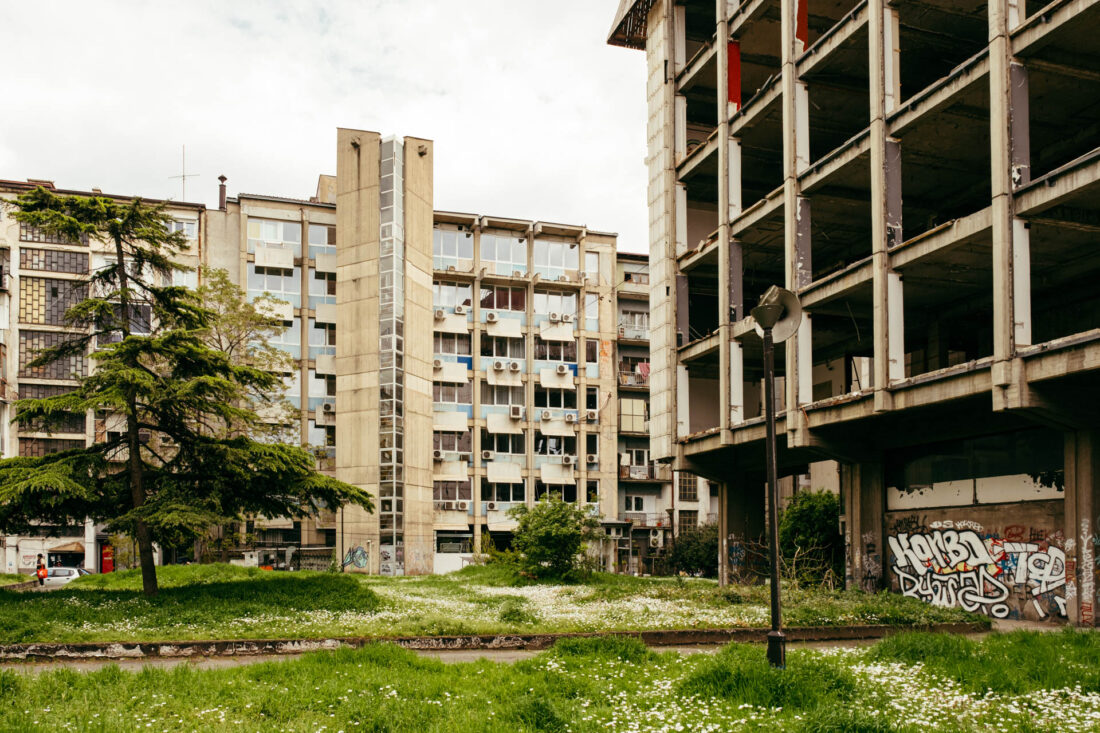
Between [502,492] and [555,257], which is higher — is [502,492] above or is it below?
below

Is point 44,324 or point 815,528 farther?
point 44,324

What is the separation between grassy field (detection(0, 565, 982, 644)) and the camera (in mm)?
17062

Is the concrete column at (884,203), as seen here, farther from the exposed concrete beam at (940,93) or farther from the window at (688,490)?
the window at (688,490)

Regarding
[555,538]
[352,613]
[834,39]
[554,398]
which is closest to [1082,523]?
[834,39]

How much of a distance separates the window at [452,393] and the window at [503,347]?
284cm

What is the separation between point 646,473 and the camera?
68625 mm

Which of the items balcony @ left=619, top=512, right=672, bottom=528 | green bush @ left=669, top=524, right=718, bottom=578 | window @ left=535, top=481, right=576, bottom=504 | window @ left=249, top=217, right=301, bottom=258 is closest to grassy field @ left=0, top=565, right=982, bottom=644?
green bush @ left=669, top=524, right=718, bottom=578

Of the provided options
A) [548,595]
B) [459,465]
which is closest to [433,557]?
[459,465]

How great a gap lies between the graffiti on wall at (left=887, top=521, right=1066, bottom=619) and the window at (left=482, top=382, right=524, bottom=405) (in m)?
39.6

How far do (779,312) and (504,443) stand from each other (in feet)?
173

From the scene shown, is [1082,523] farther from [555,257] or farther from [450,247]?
[555,257]

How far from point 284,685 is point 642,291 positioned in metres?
60.1

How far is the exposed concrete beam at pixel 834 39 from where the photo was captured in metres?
25.8

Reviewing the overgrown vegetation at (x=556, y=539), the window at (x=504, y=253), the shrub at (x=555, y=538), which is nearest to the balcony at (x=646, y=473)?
the window at (x=504, y=253)
